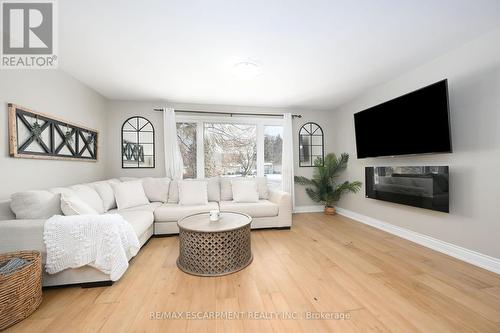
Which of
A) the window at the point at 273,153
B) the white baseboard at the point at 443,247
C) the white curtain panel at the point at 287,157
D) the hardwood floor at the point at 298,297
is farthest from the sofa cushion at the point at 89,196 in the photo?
the white baseboard at the point at 443,247

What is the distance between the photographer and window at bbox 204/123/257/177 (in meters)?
4.24

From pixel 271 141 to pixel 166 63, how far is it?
8.65ft

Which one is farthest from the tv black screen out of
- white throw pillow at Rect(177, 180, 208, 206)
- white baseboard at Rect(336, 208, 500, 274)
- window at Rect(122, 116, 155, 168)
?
window at Rect(122, 116, 155, 168)

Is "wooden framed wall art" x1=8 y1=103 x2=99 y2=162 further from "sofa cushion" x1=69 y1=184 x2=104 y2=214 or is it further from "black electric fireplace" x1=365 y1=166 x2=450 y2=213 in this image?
"black electric fireplace" x1=365 y1=166 x2=450 y2=213

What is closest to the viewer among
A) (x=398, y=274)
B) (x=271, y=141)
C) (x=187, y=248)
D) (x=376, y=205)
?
(x=398, y=274)

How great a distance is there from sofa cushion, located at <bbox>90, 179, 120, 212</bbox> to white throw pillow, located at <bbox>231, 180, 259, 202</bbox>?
1.85 meters

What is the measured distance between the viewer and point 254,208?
10.7 ft

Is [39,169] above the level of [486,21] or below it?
below

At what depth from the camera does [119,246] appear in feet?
5.88

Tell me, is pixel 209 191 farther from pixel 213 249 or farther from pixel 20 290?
pixel 20 290

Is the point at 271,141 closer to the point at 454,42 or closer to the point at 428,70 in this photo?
the point at 428,70

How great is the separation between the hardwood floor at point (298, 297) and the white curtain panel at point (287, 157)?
1935 mm

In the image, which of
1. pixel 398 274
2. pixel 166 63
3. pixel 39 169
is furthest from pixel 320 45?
pixel 39 169

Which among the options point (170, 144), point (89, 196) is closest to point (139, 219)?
point (89, 196)
